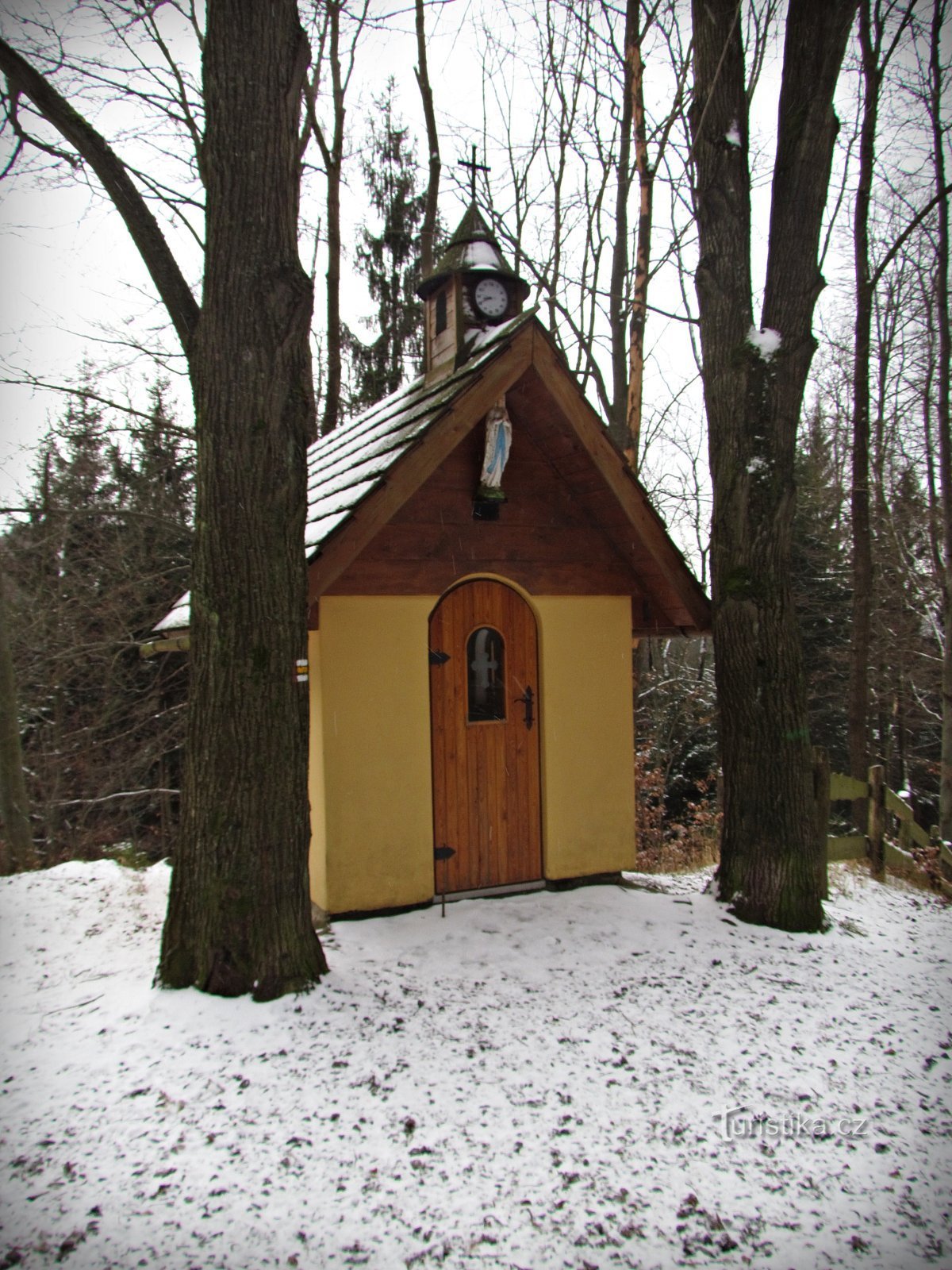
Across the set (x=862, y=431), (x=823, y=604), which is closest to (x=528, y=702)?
(x=862, y=431)

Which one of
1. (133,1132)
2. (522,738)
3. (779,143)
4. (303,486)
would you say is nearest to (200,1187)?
(133,1132)

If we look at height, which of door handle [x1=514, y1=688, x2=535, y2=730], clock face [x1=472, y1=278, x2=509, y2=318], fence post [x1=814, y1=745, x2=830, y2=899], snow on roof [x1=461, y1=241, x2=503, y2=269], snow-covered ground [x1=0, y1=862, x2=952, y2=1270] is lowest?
snow-covered ground [x1=0, y1=862, x2=952, y2=1270]

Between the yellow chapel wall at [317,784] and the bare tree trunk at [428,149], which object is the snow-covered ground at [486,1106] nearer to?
the yellow chapel wall at [317,784]

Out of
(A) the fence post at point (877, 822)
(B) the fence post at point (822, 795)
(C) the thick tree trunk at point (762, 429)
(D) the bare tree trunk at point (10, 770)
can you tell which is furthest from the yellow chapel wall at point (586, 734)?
(D) the bare tree trunk at point (10, 770)

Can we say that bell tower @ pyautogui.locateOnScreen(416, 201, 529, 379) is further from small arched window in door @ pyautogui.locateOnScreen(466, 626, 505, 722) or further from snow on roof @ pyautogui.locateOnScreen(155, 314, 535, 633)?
small arched window in door @ pyautogui.locateOnScreen(466, 626, 505, 722)

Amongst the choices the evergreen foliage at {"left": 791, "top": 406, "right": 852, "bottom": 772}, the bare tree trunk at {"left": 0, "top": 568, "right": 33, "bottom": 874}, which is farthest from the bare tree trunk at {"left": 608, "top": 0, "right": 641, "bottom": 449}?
the bare tree trunk at {"left": 0, "top": 568, "right": 33, "bottom": 874}

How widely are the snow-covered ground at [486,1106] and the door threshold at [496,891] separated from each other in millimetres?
562

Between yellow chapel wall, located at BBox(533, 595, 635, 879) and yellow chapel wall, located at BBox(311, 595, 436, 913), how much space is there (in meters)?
1.04

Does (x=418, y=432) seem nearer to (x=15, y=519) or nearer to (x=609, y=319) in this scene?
(x=15, y=519)

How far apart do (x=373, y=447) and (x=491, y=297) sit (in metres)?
1.97

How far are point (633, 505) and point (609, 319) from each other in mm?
9113

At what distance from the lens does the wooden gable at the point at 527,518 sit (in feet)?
18.1

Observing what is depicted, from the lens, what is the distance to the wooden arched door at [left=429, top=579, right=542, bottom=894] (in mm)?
6156

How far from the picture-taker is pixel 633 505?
6324 mm
